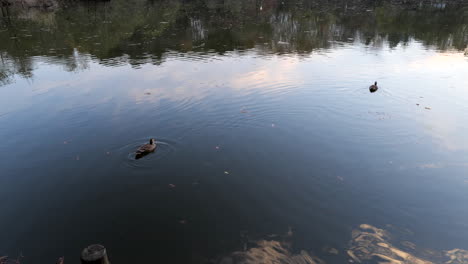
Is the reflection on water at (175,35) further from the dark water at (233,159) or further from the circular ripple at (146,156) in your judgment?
the circular ripple at (146,156)

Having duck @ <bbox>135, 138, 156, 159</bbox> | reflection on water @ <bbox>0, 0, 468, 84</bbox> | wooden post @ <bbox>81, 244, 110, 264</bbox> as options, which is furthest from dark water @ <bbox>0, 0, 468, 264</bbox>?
wooden post @ <bbox>81, 244, 110, 264</bbox>

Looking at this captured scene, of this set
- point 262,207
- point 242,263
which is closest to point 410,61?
point 262,207

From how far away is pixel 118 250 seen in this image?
724 cm

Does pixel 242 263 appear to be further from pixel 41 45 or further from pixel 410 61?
pixel 41 45

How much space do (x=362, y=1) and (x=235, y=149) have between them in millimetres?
94901

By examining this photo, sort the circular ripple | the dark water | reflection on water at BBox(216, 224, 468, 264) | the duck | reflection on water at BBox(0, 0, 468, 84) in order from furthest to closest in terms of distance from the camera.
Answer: reflection on water at BBox(0, 0, 468, 84)
the duck
the circular ripple
the dark water
reflection on water at BBox(216, 224, 468, 264)

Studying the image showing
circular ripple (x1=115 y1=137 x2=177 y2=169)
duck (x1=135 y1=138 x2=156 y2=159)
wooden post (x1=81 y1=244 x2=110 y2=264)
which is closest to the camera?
wooden post (x1=81 y1=244 x2=110 y2=264)

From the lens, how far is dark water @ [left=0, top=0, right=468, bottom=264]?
7598 millimetres

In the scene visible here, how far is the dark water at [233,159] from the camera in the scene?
7598mm

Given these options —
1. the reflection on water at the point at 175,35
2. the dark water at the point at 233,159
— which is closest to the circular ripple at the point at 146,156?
the dark water at the point at 233,159

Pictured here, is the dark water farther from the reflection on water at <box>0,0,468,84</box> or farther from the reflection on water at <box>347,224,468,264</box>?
the reflection on water at <box>0,0,468,84</box>

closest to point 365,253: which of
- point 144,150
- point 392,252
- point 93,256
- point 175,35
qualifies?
point 392,252

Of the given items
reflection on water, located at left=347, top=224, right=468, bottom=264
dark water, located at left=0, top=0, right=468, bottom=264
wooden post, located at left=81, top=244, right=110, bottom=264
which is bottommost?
reflection on water, located at left=347, top=224, right=468, bottom=264

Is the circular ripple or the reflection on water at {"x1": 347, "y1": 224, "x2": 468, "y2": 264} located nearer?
the reflection on water at {"x1": 347, "y1": 224, "x2": 468, "y2": 264}
